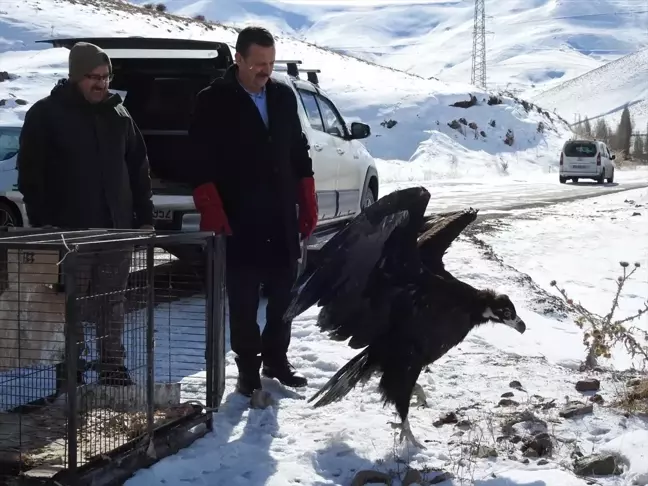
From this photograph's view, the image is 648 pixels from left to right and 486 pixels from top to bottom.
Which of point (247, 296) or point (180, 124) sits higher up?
point (180, 124)

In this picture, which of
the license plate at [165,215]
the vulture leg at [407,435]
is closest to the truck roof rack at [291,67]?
the license plate at [165,215]

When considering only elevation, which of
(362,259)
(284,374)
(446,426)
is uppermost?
(362,259)

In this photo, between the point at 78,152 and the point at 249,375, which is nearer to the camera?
the point at 78,152

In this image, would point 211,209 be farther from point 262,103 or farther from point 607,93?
point 607,93

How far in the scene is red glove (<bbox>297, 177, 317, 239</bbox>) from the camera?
5.04 meters

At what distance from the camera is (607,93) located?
142 meters

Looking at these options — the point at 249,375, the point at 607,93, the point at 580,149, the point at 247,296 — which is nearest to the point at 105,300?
the point at 247,296

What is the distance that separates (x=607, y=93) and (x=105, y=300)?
14854 centimetres

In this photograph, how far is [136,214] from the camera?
507cm

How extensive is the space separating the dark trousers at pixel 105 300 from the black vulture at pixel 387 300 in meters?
0.93

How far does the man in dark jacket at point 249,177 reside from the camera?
4.66 m

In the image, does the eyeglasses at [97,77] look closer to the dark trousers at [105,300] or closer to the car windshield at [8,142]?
the dark trousers at [105,300]

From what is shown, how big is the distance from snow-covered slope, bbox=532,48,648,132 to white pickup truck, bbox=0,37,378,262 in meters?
117

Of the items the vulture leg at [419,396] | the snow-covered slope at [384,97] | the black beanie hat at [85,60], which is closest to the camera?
the black beanie hat at [85,60]
